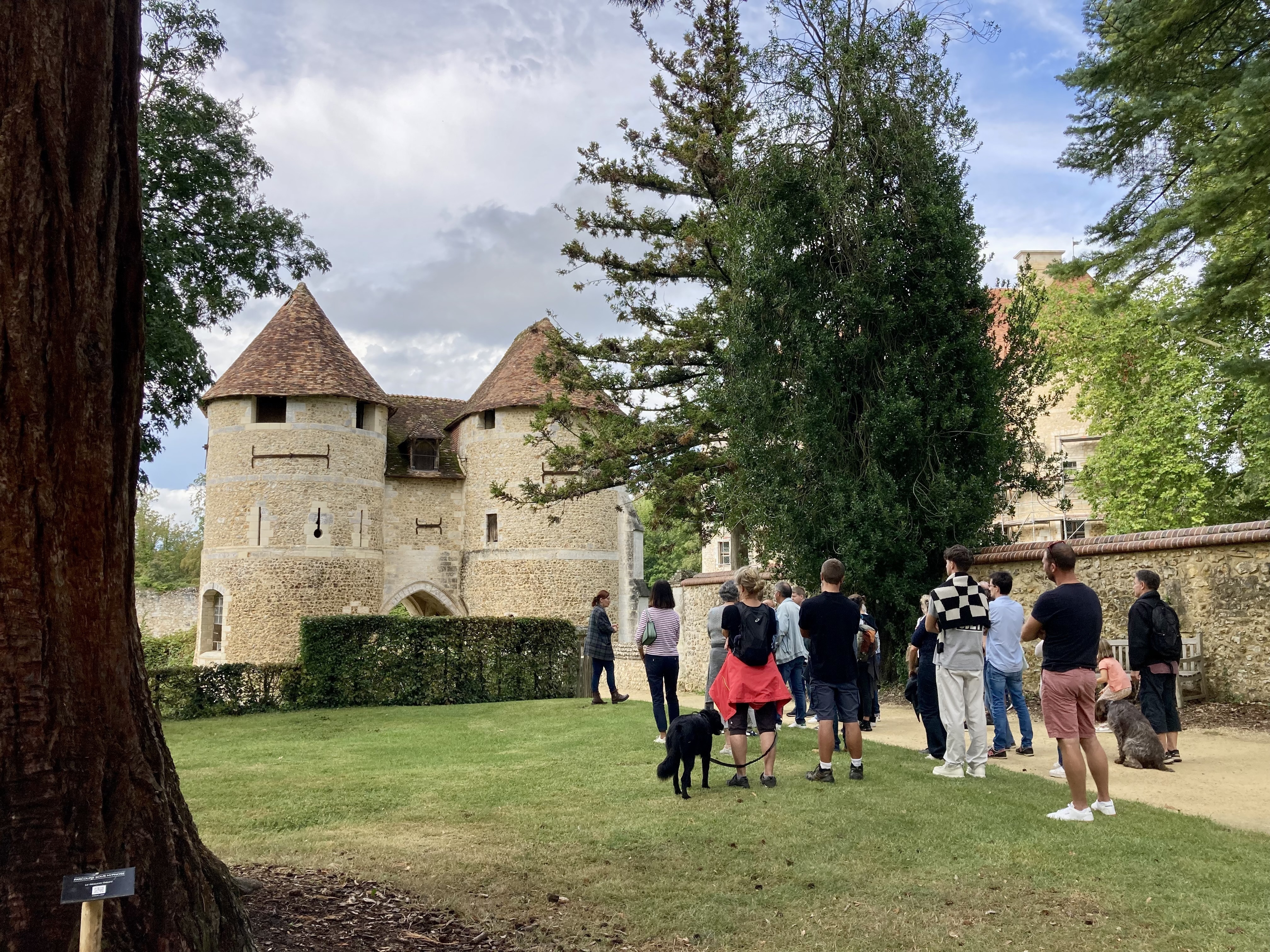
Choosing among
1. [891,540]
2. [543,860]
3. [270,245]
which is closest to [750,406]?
[891,540]

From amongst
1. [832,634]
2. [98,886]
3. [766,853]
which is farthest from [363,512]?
[98,886]

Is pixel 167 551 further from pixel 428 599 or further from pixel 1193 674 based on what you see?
pixel 1193 674

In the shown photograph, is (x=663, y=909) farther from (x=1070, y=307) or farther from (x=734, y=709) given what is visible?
(x=1070, y=307)

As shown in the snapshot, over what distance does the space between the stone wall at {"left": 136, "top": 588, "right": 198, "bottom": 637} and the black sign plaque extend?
40.4 metres

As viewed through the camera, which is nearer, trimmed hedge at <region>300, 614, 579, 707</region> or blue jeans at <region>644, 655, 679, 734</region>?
blue jeans at <region>644, 655, 679, 734</region>

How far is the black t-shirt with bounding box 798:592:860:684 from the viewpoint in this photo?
275 inches

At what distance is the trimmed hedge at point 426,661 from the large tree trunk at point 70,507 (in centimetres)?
1247

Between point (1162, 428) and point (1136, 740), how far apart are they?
59.8ft

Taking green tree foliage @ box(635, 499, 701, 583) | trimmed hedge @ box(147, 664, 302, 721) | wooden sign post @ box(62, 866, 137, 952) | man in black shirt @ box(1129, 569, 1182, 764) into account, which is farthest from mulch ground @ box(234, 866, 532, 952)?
green tree foliage @ box(635, 499, 701, 583)

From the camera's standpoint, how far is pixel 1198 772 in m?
8.34

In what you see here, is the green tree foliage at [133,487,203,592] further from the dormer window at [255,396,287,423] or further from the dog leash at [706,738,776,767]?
the dog leash at [706,738,776,767]

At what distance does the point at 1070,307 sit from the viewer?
26578mm

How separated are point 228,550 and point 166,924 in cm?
2492

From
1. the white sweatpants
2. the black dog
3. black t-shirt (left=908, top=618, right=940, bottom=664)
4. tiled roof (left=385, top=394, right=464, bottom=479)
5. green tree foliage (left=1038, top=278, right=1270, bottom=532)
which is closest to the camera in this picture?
the black dog
